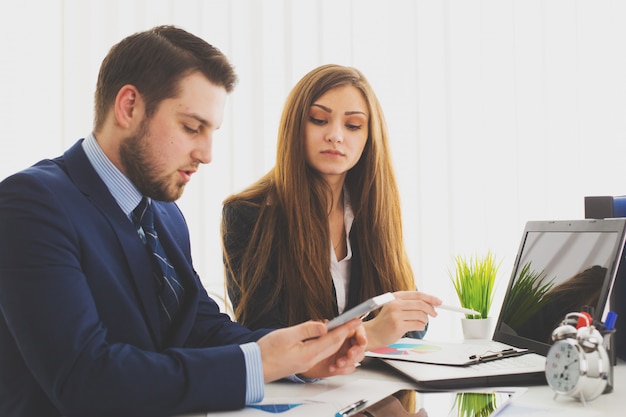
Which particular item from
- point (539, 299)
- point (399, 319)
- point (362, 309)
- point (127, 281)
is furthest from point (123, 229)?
point (539, 299)

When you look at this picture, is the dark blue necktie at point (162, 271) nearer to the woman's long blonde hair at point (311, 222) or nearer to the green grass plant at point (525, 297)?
the woman's long blonde hair at point (311, 222)

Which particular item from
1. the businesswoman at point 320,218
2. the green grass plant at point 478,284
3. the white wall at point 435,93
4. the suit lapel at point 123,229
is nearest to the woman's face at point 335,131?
the businesswoman at point 320,218

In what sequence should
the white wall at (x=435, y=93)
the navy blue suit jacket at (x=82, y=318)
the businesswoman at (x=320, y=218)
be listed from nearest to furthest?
1. the navy blue suit jacket at (x=82, y=318)
2. the businesswoman at (x=320, y=218)
3. the white wall at (x=435, y=93)

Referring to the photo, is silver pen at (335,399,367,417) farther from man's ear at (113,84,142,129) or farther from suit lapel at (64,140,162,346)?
man's ear at (113,84,142,129)

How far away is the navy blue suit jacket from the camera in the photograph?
3.62ft

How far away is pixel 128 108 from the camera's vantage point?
142cm

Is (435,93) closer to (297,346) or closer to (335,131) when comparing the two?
(335,131)

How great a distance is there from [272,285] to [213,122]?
0.68m

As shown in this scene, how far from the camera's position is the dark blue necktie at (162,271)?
4.68ft

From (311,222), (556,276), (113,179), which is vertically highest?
(113,179)

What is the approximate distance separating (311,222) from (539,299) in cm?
75

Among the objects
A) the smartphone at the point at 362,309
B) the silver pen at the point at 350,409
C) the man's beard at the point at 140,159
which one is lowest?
the silver pen at the point at 350,409

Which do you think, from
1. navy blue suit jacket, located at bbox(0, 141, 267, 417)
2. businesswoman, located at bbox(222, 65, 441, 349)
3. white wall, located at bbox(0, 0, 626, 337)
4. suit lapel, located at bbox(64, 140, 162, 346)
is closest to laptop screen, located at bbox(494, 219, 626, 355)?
businesswoman, located at bbox(222, 65, 441, 349)

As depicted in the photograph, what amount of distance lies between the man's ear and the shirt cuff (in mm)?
561
